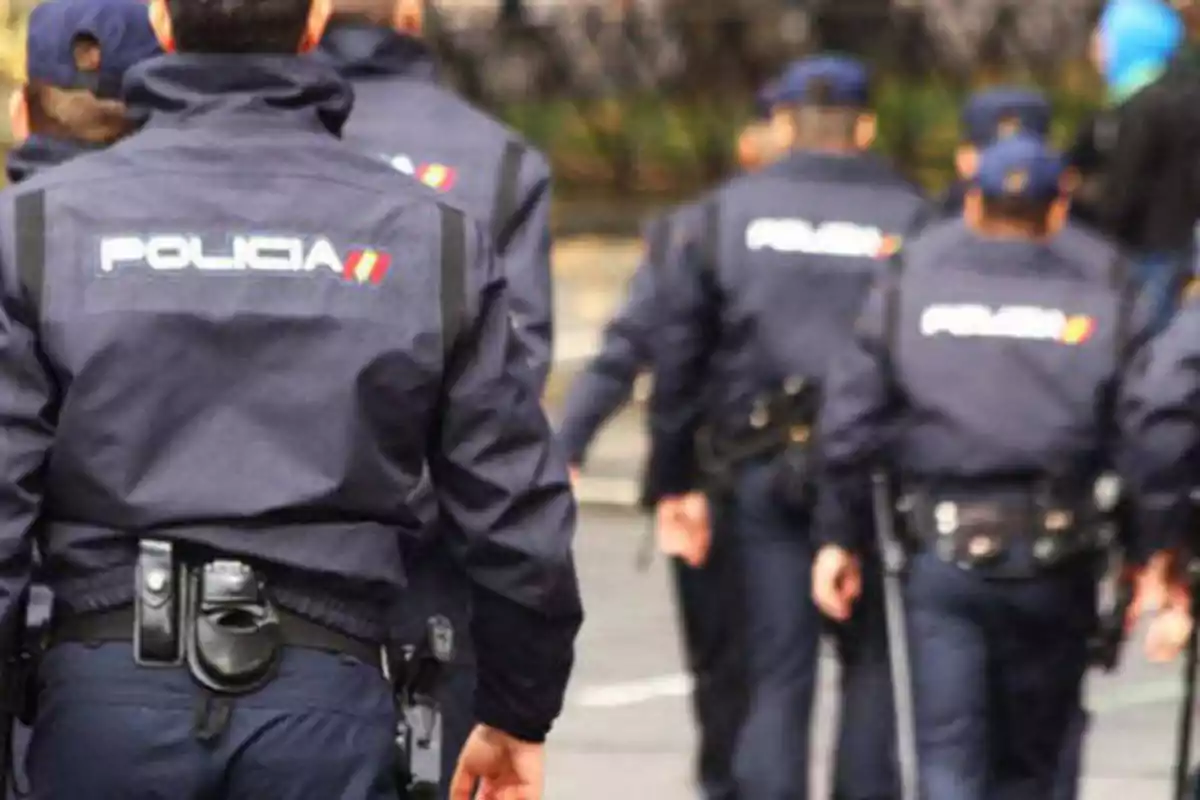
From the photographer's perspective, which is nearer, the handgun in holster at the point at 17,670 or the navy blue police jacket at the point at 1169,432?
→ the handgun in holster at the point at 17,670

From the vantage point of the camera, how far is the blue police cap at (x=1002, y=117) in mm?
11453

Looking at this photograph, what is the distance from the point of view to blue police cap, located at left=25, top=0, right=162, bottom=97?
6.29 meters

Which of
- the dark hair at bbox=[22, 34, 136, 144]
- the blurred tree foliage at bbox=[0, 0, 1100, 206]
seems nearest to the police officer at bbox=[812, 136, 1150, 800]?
the dark hair at bbox=[22, 34, 136, 144]

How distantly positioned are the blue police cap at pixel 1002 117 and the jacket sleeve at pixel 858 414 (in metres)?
2.54

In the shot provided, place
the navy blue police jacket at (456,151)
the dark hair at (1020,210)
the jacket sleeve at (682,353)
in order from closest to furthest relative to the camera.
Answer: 1. the navy blue police jacket at (456,151)
2. the dark hair at (1020,210)
3. the jacket sleeve at (682,353)

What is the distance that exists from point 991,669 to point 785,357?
130 cm

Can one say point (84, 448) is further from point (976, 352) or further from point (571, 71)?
point (571, 71)

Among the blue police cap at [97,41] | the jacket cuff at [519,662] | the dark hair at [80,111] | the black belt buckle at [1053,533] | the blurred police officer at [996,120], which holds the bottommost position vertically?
the blurred police officer at [996,120]

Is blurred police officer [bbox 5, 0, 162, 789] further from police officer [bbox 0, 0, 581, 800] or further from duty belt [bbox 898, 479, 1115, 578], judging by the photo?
duty belt [bbox 898, 479, 1115, 578]

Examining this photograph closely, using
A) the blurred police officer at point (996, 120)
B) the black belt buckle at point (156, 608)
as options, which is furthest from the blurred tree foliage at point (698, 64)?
the black belt buckle at point (156, 608)

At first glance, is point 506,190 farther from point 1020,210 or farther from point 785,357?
point 785,357

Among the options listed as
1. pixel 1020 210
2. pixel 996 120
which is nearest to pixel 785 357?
pixel 1020 210

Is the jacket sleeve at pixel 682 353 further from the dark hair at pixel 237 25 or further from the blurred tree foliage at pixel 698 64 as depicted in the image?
the blurred tree foliage at pixel 698 64

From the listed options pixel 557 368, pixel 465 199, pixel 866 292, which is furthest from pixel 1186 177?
pixel 465 199
